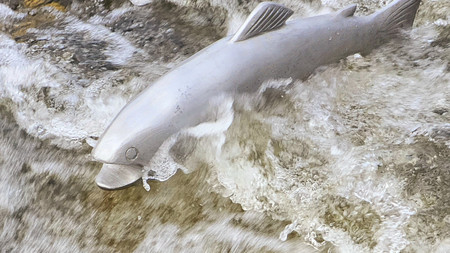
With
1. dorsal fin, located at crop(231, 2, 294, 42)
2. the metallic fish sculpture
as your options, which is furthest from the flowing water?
dorsal fin, located at crop(231, 2, 294, 42)

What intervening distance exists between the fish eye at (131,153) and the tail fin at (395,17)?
5.36 feet

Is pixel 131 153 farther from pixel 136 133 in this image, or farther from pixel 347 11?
pixel 347 11

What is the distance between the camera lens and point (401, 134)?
3.05 m

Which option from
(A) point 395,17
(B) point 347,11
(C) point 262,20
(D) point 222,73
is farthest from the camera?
(A) point 395,17

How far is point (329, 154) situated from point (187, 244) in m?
0.89

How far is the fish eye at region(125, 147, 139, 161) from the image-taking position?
2611 mm

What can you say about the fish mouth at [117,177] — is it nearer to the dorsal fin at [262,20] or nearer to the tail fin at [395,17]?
the dorsal fin at [262,20]

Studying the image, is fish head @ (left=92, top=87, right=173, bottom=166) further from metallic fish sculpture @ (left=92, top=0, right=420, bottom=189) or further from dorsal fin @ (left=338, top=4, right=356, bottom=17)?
dorsal fin @ (left=338, top=4, right=356, bottom=17)

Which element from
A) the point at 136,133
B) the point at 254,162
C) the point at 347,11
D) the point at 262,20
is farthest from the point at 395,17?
the point at 136,133

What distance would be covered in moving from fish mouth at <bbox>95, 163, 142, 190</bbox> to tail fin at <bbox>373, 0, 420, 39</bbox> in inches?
66.0

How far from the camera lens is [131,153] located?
2621 millimetres

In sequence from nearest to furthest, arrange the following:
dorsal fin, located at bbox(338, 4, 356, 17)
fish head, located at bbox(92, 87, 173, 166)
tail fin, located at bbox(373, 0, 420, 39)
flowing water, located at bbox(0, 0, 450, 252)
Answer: fish head, located at bbox(92, 87, 173, 166) → flowing water, located at bbox(0, 0, 450, 252) → dorsal fin, located at bbox(338, 4, 356, 17) → tail fin, located at bbox(373, 0, 420, 39)

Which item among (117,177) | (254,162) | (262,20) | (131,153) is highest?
(262,20)

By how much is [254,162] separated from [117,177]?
752mm
